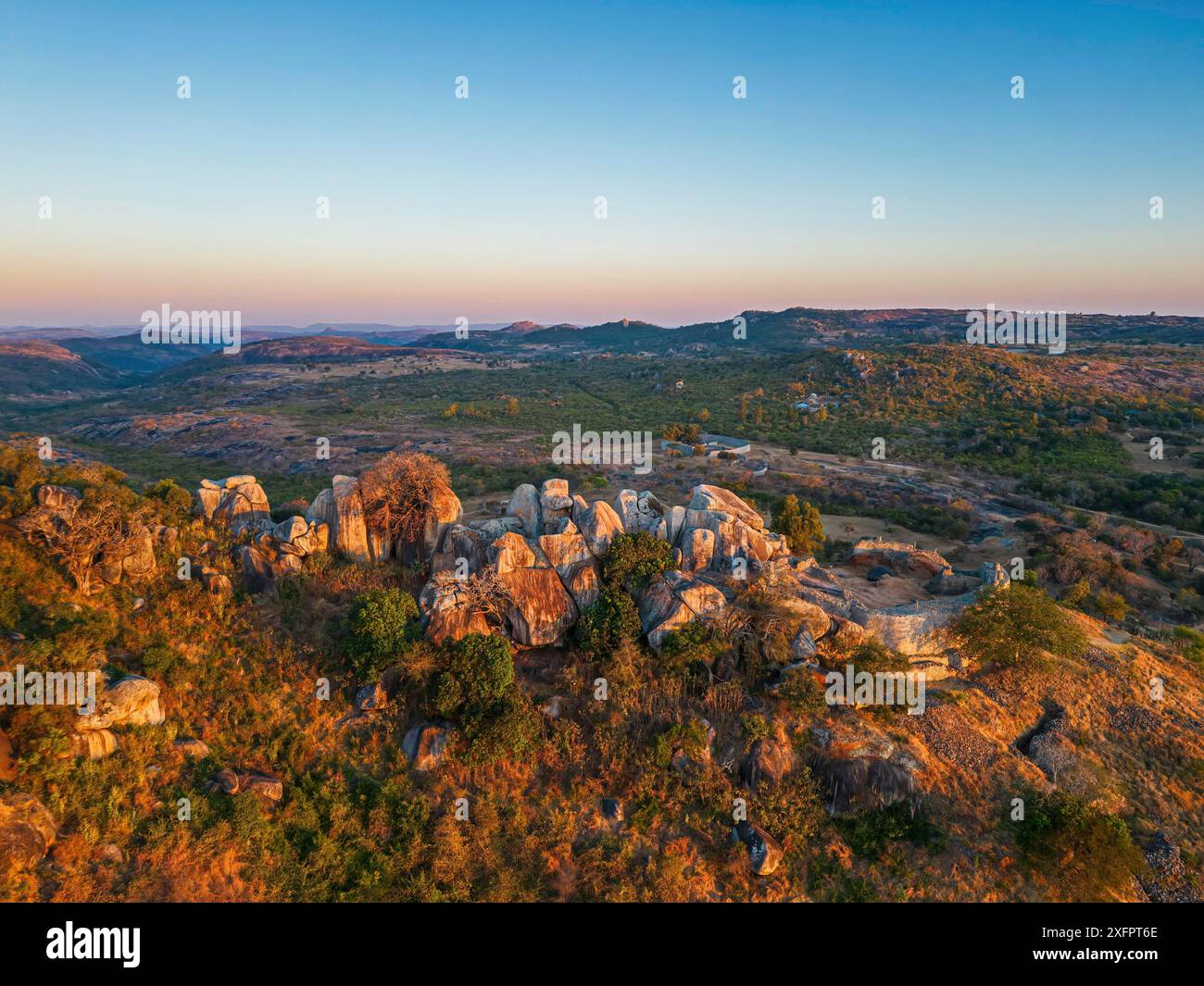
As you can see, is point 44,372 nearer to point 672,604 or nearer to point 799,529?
point 799,529

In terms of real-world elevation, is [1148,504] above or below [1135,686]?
above

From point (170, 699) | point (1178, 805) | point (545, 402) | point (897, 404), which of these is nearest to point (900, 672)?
point (1178, 805)

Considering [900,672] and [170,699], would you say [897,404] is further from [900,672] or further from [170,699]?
[170,699]

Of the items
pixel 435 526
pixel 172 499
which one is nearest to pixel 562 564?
pixel 435 526

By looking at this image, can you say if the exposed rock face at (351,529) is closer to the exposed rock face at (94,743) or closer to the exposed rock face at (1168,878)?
the exposed rock face at (94,743)

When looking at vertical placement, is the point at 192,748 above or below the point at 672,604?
below

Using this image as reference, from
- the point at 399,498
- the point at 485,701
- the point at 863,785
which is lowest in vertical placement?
the point at 863,785
